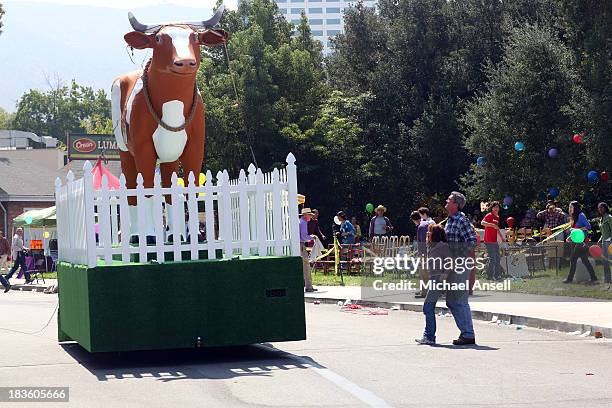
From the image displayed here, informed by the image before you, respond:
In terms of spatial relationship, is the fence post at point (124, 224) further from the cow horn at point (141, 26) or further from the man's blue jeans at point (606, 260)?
the man's blue jeans at point (606, 260)

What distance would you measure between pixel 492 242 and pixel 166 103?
9.95m

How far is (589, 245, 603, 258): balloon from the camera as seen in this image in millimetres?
19938

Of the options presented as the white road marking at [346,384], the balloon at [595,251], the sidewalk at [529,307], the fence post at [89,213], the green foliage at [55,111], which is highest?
the green foliage at [55,111]

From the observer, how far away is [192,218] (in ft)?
42.1

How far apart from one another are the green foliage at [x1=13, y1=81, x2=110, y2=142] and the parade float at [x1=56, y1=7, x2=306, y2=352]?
358 feet

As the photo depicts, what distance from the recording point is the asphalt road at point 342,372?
995 centimetres

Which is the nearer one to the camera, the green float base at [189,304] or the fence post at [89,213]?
the green float base at [189,304]

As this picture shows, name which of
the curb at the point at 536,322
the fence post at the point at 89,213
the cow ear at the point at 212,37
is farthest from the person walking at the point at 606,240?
the fence post at the point at 89,213

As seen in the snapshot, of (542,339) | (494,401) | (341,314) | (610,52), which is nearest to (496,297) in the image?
(341,314)

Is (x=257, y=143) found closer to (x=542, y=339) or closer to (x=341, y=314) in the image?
(x=341, y=314)

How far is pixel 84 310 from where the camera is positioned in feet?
40.8

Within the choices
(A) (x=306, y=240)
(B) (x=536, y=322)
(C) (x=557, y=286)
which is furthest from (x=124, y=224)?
(A) (x=306, y=240)

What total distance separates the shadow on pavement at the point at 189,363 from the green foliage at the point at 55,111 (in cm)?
10933

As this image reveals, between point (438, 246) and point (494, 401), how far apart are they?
17.5 feet
